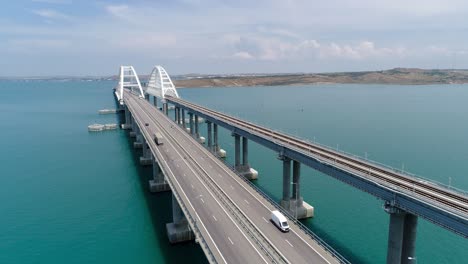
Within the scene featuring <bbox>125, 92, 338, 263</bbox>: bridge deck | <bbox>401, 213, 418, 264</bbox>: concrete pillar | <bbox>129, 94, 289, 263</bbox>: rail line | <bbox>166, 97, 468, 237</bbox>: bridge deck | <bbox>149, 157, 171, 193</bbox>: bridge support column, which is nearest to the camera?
<bbox>166, 97, 468, 237</bbox>: bridge deck

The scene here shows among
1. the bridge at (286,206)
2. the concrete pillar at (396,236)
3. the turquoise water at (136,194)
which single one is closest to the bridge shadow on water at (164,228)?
the turquoise water at (136,194)

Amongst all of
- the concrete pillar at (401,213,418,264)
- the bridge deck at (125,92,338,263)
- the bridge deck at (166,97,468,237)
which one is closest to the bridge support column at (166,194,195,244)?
the bridge deck at (125,92,338,263)

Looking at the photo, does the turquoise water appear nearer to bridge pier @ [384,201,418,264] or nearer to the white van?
bridge pier @ [384,201,418,264]

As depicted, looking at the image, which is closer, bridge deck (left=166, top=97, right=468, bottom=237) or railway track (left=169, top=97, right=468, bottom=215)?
bridge deck (left=166, top=97, right=468, bottom=237)

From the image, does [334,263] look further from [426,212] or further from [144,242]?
[144,242]

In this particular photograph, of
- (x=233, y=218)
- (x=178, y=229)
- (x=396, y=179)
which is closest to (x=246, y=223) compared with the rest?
(x=233, y=218)

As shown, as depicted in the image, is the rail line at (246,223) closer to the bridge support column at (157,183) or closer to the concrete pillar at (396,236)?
the concrete pillar at (396,236)

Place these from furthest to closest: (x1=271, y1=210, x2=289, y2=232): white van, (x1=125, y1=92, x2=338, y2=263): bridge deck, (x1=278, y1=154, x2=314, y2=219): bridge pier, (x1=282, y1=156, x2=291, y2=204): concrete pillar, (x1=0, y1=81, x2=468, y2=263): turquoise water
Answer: (x1=282, y1=156, x2=291, y2=204): concrete pillar → (x1=278, y1=154, x2=314, y2=219): bridge pier → (x1=0, y1=81, x2=468, y2=263): turquoise water → (x1=271, y1=210, x2=289, y2=232): white van → (x1=125, y1=92, x2=338, y2=263): bridge deck
